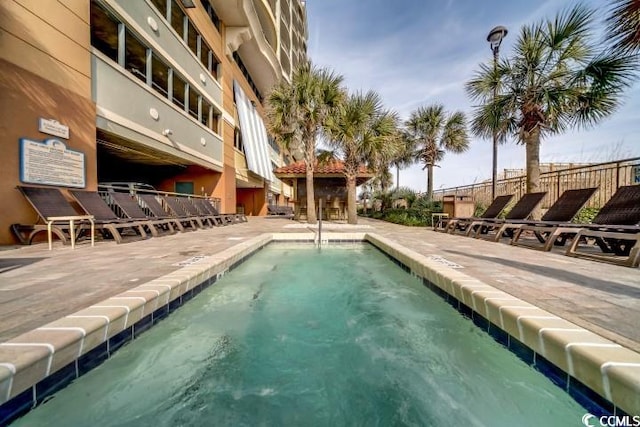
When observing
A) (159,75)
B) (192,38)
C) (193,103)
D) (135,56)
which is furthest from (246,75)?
(135,56)

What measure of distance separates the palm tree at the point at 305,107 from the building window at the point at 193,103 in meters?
3.18

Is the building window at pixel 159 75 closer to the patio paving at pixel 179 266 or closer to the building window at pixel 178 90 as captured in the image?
the building window at pixel 178 90

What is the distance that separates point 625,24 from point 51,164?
1178 cm

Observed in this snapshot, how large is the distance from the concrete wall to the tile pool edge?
774cm

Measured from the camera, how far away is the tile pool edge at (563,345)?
1290 millimetres

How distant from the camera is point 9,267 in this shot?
3.36m

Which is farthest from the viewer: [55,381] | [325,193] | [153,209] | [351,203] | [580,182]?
[325,193]

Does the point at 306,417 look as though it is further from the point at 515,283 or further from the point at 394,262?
the point at 394,262

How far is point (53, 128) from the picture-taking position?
5793mm

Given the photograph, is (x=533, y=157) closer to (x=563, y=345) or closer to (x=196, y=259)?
(x=563, y=345)

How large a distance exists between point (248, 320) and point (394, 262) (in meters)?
3.08

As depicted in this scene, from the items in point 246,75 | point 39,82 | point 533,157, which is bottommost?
point 533,157

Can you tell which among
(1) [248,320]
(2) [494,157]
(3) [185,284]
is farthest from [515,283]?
(2) [494,157]

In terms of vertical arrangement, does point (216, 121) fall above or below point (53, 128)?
above
